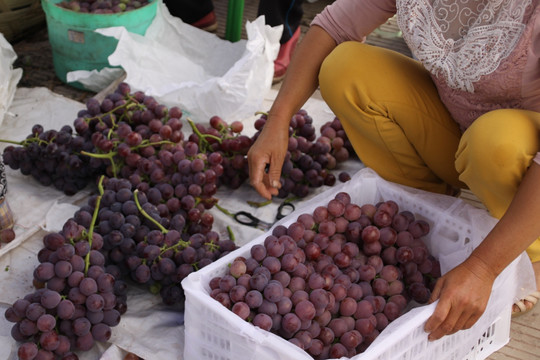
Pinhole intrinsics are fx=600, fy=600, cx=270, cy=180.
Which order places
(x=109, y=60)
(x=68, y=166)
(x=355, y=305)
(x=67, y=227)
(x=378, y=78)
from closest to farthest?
(x=355, y=305) < (x=67, y=227) < (x=378, y=78) < (x=68, y=166) < (x=109, y=60)

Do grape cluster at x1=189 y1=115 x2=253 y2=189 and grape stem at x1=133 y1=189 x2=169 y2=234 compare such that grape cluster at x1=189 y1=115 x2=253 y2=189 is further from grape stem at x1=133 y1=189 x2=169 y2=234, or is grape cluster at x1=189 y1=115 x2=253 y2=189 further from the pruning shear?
grape stem at x1=133 y1=189 x2=169 y2=234

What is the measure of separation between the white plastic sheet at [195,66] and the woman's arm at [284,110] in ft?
1.71

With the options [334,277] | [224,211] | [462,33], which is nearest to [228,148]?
[224,211]

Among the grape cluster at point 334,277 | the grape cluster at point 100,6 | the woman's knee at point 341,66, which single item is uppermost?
the woman's knee at point 341,66

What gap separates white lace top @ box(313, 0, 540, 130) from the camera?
1.24 m

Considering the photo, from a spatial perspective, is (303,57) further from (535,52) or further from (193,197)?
(535,52)

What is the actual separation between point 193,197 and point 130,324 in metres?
0.37

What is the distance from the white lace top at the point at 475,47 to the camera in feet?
4.06

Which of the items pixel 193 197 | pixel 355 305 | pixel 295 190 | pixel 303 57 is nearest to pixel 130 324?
pixel 193 197

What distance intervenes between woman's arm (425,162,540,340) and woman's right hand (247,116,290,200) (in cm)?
53

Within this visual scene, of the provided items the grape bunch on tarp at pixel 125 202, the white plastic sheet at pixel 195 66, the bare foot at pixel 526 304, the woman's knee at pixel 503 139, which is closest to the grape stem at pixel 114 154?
the grape bunch on tarp at pixel 125 202

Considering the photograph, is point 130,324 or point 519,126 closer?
point 519,126

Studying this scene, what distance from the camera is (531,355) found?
142cm

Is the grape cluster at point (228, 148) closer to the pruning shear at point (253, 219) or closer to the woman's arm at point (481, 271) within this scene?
the pruning shear at point (253, 219)
